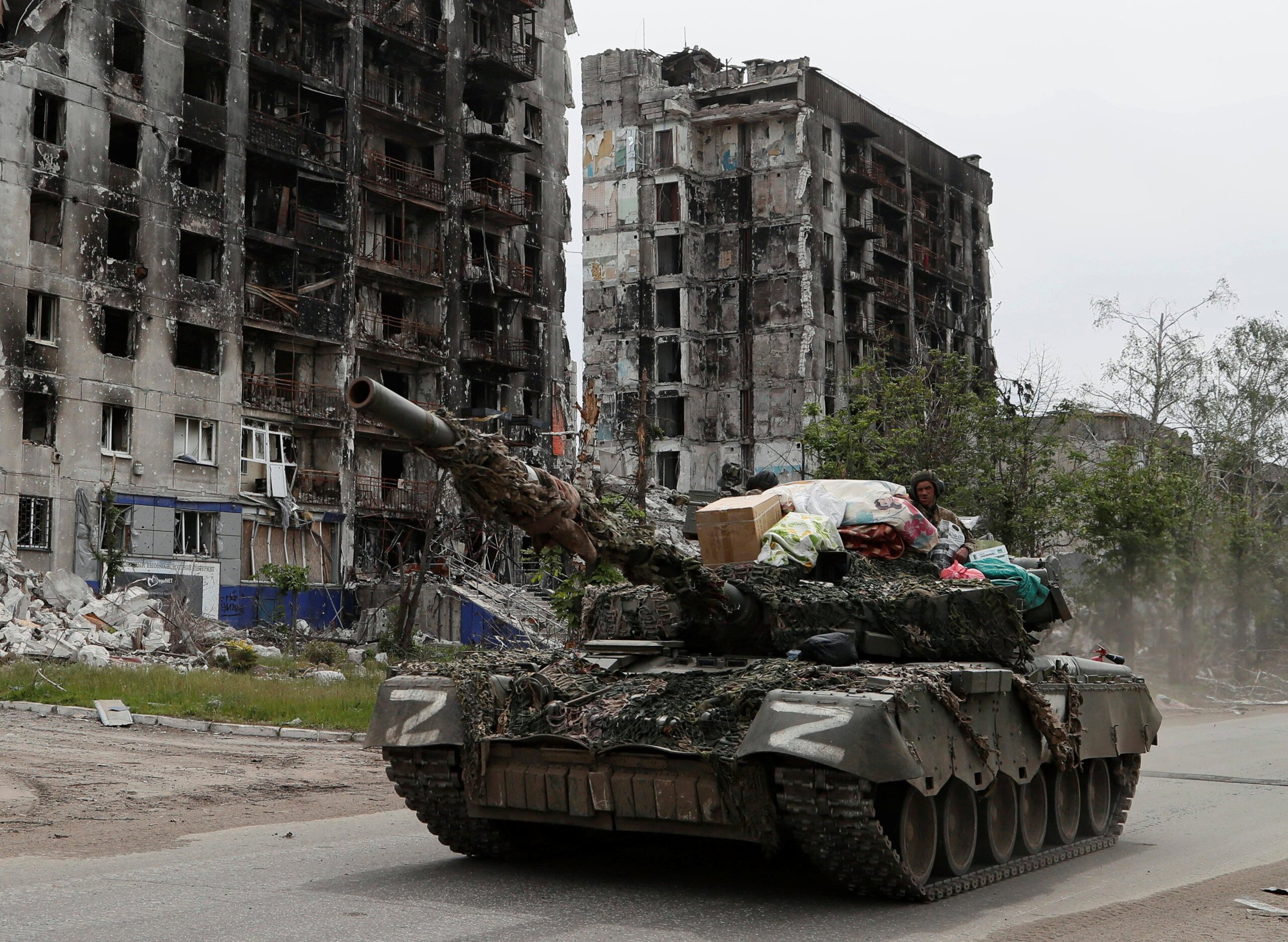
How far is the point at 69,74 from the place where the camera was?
3216cm

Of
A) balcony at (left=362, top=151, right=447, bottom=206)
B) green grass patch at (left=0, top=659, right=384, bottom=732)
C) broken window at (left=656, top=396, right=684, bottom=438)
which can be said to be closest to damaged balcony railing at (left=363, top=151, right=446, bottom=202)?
balcony at (left=362, top=151, right=447, bottom=206)

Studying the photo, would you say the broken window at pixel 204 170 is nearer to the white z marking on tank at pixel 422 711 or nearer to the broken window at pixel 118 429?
the broken window at pixel 118 429

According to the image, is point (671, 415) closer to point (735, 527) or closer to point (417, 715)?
point (735, 527)

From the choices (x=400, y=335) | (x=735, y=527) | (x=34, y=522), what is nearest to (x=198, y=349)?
(x=34, y=522)

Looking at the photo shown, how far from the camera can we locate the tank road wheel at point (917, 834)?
8.38 metres

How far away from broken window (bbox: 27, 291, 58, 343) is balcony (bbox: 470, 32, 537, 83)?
54.5ft

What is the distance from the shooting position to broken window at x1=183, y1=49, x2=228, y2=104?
35812 millimetres

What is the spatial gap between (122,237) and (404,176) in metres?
10.0

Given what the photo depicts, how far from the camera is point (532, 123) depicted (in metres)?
47.3

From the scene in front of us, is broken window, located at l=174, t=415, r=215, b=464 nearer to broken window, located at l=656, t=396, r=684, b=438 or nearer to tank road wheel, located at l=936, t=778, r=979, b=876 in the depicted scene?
broken window, located at l=656, t=396, r=684, b=438

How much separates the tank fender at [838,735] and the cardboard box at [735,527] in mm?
2199

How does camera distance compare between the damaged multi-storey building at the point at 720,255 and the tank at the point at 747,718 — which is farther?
the damaged multi-storey building at the point at 720,255

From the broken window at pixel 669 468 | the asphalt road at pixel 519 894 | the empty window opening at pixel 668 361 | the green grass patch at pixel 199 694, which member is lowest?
the asphalt road at pixel 519 894

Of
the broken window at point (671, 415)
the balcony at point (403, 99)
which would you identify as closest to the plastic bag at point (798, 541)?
the balcony at point (403, 99)
